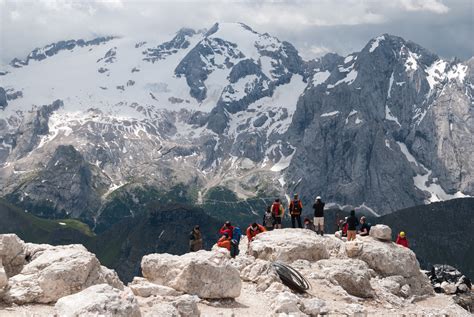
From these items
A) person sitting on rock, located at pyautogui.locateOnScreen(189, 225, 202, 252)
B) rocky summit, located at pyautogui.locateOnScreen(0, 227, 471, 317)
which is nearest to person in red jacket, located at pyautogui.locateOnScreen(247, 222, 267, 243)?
rocky summit, located at pyautogui.locateOnScreen(0, 227, 471, 317)

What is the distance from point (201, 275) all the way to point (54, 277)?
21.5 ft

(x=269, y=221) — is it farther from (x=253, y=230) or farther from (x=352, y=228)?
(x=352, y=228)

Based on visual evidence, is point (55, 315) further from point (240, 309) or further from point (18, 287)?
point (240, 309)

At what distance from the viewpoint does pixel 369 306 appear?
33750 mm

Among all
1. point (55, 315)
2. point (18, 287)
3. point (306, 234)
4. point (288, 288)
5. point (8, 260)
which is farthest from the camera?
point (306, 234)

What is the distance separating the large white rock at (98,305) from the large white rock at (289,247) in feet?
57.2

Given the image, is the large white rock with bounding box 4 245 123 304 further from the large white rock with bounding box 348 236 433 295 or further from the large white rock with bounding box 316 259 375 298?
the large white rock with bounding box 348 236 433 295

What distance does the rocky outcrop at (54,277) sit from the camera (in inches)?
966

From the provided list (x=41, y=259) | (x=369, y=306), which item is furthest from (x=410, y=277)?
(x=41, y=259)

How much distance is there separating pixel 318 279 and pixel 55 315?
17.8m

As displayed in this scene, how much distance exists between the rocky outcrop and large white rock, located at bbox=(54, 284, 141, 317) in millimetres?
4387

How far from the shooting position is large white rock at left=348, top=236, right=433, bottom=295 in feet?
134

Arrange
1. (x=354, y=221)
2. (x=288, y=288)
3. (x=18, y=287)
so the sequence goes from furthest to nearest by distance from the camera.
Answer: (x=354, y=221)
(x=288, y=288)
(x=18, y=287)

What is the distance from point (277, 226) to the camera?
49.5 metres
